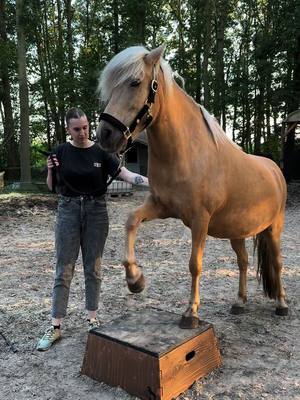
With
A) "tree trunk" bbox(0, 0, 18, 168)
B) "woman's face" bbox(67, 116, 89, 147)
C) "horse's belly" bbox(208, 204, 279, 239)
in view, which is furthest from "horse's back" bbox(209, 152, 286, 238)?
"tree trunk" bbox(0, 0, 18, 168)

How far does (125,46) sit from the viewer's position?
19.0m

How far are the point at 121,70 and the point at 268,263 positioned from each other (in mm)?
2678

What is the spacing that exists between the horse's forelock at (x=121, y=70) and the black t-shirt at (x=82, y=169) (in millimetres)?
926

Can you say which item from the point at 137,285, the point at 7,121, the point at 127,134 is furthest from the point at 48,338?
the point at 7,121

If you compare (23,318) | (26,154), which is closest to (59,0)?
(26,154)

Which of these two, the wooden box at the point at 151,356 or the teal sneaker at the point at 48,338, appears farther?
the teal sneaker at the point at 48,338

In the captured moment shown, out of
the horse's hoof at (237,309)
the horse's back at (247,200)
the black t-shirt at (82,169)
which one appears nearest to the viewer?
the horse's back at (247,200)

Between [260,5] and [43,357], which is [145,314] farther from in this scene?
[260,5]

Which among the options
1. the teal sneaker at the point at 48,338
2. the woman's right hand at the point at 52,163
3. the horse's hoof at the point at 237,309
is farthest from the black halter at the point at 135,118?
the horse's hoof at the point at 237,309

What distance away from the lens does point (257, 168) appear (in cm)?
360

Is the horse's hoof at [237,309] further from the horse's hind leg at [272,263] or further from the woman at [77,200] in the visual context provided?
the woman at [77,200]

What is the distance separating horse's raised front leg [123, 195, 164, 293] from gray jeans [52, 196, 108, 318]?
568 millimetres

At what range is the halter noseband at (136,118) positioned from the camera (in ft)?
7.73

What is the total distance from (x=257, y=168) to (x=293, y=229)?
5.70m
